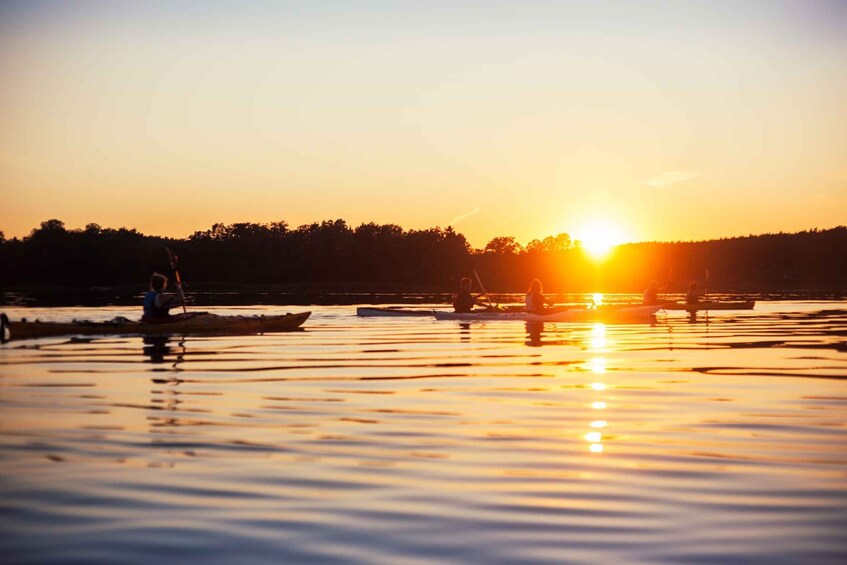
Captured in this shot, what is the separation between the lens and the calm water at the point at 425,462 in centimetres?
638

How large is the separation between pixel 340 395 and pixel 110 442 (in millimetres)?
4672

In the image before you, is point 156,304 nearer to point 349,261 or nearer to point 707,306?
point 707,306

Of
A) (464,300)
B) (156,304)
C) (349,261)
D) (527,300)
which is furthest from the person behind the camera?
(349,261)

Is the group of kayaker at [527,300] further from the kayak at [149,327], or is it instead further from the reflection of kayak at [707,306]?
the kayak at [149,327]

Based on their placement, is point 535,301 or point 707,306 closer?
point 535,301

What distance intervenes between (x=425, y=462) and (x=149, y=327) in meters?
19.6

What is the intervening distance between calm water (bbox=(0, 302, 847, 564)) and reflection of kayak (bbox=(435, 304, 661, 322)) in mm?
16139

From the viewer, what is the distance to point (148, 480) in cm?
830

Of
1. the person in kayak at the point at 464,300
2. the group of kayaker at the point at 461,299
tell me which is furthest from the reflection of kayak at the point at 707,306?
the person in kayak at the point at 464,300

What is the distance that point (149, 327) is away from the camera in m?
27.1

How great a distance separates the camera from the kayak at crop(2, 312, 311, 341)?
86.8ft

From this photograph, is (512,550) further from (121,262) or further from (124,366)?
(121,262)

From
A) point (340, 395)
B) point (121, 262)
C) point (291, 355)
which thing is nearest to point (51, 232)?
point (121, 262)

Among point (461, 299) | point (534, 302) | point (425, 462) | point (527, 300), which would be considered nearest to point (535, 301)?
point (534, 302)
